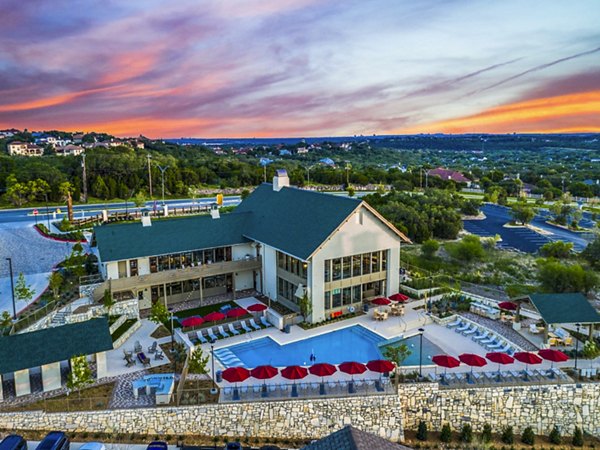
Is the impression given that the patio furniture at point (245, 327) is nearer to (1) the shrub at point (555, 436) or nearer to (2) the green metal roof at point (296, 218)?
(2) the green metal roof at point (296, 218)

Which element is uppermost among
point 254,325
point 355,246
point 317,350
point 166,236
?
point 166,236

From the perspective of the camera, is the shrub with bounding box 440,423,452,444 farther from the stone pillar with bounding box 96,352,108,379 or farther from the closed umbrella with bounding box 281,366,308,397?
the stone pillar with bounding box 96,352,108,379

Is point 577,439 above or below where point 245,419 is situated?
below

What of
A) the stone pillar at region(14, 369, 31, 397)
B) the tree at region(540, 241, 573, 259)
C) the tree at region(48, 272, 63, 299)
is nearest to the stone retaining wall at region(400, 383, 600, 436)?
the stone pillar at region(14, 369, 31, 397)

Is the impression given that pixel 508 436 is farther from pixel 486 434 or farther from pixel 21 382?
pixel 21 382

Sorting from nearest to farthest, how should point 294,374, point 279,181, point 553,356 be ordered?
1. point 294,374
2. point 553,356
3. point 279,181

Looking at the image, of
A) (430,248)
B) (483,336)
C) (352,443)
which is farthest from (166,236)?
(430,248)
